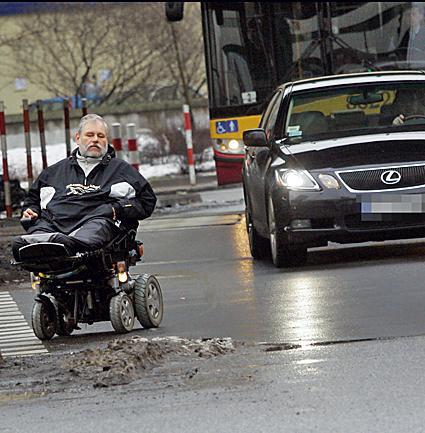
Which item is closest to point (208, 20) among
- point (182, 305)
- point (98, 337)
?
point (182, 305)

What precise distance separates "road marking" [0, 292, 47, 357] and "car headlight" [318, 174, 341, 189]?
257cm

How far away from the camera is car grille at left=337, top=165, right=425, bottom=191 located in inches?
510

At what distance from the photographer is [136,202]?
10.3m

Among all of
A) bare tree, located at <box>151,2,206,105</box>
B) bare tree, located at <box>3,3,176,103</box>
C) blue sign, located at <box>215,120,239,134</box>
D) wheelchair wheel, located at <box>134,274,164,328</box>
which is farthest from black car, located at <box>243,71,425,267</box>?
bare tree, located at <box>3,3,176,103</box>

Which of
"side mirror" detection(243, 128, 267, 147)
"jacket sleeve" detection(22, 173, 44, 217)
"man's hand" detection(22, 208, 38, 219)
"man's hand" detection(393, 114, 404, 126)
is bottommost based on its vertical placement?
"man's hand" detection(22, 208, 38, 219)

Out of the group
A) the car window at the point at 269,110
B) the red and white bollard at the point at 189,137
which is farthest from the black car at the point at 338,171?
the red and white bollard at the point at 189,137

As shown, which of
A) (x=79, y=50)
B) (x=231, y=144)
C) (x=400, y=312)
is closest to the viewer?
(x=400, y=312)

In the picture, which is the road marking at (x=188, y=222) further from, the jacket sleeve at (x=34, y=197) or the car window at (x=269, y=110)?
the jacket sleeve at (x=34, y=197)

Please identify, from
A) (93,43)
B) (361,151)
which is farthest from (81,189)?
(93,43)

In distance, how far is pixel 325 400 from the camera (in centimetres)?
716

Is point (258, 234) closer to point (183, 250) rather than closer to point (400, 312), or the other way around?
point (183, 250)

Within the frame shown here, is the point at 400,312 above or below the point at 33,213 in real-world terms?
below

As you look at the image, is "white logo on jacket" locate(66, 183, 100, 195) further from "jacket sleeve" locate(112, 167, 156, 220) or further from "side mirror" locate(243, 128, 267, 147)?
"side mirror" locate(243, 128, 267, 147)

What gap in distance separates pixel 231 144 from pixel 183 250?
6.39m
